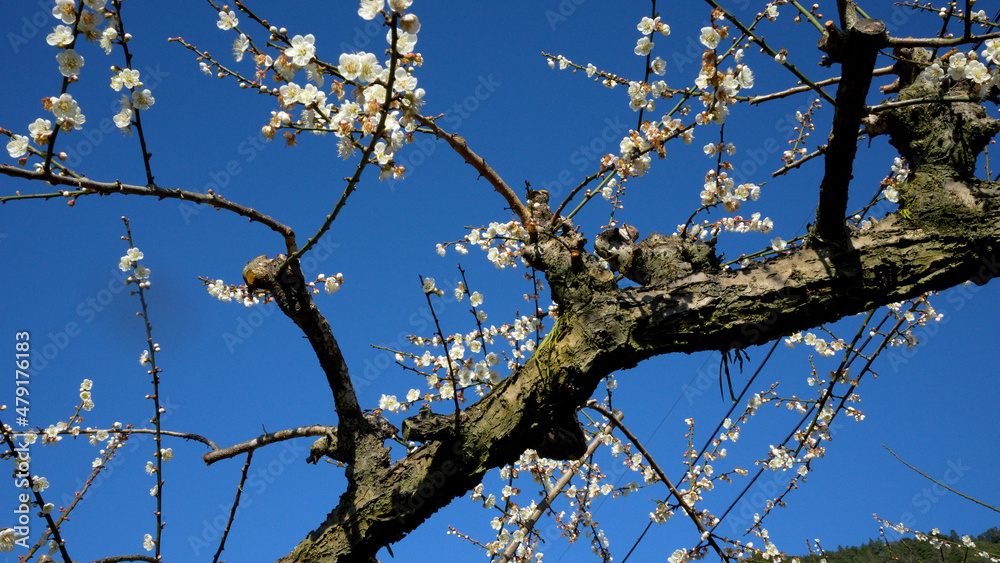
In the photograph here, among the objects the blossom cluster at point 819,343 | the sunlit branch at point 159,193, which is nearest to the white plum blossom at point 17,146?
the sunlit branch at point 159,193

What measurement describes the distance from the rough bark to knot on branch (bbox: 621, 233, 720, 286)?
0.24 metres

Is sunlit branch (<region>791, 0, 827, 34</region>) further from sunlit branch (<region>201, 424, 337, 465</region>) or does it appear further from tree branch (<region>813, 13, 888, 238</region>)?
sunlit branch (<region>201, 424, 337, 465</region>)

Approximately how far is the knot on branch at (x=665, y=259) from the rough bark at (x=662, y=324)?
0.77 feet

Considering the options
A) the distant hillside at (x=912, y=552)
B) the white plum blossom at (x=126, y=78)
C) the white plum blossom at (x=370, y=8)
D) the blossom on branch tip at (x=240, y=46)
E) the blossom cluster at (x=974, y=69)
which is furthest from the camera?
the distant hillside at (x=912, y=552)

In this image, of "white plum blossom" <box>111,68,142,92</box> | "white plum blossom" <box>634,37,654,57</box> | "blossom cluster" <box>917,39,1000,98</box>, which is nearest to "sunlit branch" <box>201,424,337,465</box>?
"white plum blossom" <box>111,68,142,92</box>

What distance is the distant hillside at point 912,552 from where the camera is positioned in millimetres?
4227

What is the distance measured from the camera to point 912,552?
3.78 meters

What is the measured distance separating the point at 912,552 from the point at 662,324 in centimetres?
356

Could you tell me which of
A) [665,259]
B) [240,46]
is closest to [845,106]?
[665,259]

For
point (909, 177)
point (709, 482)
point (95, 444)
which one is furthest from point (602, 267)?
point (95, 444)

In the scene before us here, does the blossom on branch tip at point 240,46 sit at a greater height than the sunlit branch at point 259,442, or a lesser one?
greater

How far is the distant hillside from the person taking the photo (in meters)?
4.23

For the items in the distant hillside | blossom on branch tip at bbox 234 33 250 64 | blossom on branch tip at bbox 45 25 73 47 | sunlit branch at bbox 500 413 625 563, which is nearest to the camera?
blossom on branch tip at bbox 45 25 73 47

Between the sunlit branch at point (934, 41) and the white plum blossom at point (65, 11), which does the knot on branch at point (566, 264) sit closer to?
the sunlit branch at point (934, 41)
